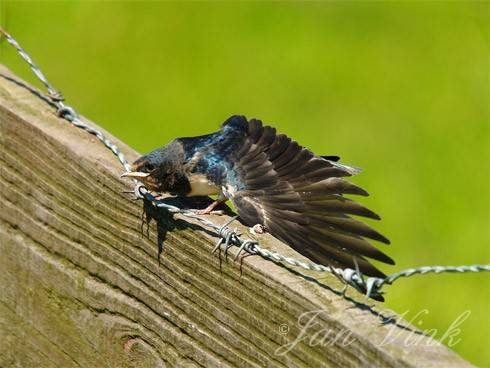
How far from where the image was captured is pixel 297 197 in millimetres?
2961

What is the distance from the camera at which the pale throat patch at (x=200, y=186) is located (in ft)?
11.3

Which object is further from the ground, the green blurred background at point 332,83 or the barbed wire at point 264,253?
the green blurred background at point 332,83

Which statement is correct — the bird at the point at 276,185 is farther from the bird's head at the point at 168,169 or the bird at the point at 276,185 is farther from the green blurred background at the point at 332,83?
the green blurred background at the point at 332,83

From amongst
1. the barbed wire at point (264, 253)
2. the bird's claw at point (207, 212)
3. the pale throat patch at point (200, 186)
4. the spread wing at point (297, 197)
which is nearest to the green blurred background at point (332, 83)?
the pale throat patch at point (200, 186)

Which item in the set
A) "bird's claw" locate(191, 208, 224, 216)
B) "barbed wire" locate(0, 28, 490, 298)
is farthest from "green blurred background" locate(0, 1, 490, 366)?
"barbed wire" locate(0, 28, 490, 298)

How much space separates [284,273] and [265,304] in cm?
6

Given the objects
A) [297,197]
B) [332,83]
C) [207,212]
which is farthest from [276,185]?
[332,83]

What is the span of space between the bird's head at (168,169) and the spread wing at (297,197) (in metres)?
0.17

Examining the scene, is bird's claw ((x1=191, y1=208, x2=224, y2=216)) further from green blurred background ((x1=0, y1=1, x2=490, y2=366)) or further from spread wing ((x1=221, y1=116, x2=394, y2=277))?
green blurred background ((x1=0, y1=1, x2=490, y2=366))

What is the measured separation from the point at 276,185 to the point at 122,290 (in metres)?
0.91

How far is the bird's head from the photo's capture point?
10.6 feet

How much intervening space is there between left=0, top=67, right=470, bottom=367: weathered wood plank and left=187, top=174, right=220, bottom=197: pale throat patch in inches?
32.8

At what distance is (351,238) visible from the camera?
255 centimetres

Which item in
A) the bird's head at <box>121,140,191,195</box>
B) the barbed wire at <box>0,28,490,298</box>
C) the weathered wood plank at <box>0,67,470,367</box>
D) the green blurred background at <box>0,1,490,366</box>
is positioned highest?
the green blurred background at <box>0,1,490,366</box>
